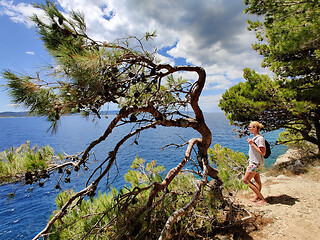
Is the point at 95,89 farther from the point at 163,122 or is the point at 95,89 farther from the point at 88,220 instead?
the point at 88,220

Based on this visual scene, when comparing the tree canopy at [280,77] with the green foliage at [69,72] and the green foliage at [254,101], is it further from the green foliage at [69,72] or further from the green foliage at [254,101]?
the green foliage at [69,72]

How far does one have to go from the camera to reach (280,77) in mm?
6797

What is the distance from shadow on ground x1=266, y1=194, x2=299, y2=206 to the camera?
11.6ft

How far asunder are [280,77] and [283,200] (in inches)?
215

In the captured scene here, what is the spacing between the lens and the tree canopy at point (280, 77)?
3.94 metres

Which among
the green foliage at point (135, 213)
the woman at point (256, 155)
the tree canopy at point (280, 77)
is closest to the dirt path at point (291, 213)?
the woman at point (256, 155)

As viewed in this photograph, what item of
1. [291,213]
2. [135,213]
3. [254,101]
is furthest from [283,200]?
[254,101]

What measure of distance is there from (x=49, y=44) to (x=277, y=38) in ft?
18.8

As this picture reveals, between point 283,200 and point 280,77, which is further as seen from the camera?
point 280,77

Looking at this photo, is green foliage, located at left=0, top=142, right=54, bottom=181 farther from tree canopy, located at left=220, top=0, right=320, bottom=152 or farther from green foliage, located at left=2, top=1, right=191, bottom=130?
tree canopy, located at left=220, top=0, right=320, bottom=152

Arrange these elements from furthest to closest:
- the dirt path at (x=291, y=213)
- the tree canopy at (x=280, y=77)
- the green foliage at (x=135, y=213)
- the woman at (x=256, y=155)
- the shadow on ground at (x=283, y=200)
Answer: the tree canopy at (x=280, y=77) < the shadow on ground at (x=283, y=200) < the woman at (x=256, y=155) < the dirt path at (x=291, y=213) < the green foliage at (x=135, y=213)

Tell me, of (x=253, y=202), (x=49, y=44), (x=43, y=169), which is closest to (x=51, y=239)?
(x=43, y=169)

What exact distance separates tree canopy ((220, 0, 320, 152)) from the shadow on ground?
11.2 feet

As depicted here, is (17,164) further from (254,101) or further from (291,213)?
(254,101)
